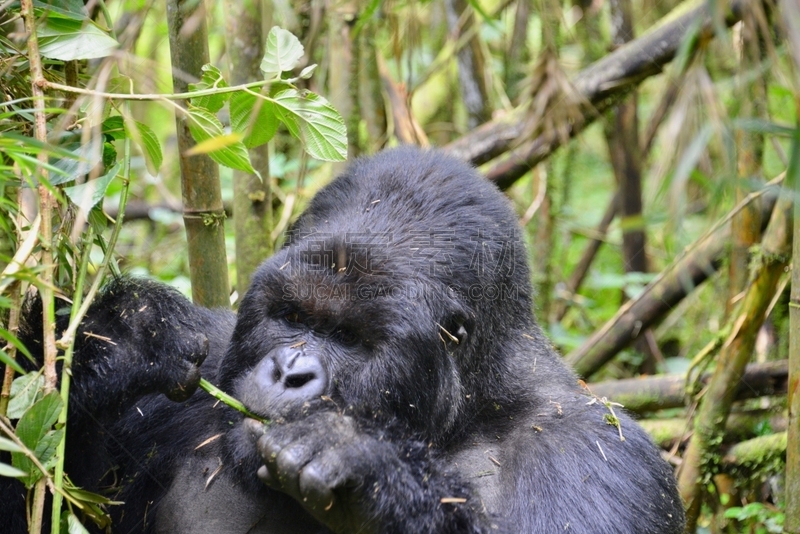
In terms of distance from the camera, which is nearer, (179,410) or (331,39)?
(179,410)

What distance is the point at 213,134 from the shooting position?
2.24 m

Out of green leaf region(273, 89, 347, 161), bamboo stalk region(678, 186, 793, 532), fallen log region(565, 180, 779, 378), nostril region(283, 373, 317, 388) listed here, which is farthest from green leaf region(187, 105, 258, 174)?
fallen log region(565, 180, 779, 378)

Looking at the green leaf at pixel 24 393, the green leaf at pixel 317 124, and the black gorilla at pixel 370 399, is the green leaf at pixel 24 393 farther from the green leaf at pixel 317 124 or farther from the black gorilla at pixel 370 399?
the green leaf at pixel 317 124

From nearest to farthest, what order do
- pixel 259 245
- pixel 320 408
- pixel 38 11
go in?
pixel 38 11 → pixel 320 408 → pixel 259 245

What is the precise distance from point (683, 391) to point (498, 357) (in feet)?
5.79

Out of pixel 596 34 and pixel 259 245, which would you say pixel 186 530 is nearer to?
pixel 259 245

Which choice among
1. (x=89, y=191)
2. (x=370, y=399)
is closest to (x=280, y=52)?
(x=89, y=191)

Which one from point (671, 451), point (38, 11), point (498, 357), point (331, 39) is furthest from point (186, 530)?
point (331, 39)

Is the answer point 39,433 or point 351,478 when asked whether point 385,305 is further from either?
point 39,433

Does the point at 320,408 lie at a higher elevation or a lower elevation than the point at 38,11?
lower

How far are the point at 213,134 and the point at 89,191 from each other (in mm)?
390

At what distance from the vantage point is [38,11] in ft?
6.97

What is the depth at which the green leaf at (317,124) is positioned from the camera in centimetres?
233

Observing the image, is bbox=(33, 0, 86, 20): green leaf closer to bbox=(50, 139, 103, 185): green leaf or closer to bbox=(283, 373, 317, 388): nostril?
bbox=(50, 139, 103, 185): green leaf
